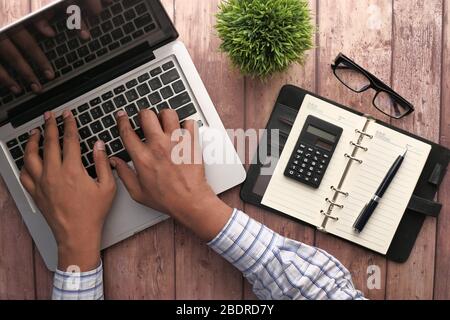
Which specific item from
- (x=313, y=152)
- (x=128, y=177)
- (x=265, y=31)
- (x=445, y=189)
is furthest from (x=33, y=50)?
(x=445, y=189)

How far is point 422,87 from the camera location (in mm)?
863

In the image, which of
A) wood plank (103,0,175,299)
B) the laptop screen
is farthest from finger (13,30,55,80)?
wood plank (103,0,175,299)

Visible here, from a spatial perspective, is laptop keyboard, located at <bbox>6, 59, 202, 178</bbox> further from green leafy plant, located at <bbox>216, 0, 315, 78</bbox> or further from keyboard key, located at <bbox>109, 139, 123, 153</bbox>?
green leafy plant, located at <bbox>216, 0, 315, 78</bbox>

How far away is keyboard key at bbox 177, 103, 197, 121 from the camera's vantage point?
79cm

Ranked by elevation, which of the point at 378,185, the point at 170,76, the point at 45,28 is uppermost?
the point at 45,28

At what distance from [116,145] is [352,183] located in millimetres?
426

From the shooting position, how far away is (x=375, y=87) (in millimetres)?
844

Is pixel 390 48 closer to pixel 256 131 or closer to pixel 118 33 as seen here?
pixel 256 131

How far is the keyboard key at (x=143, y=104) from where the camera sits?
0.79 m

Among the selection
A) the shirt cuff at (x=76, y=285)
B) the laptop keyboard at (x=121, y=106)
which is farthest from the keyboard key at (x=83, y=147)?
the shirt cuff at (x=76, y=285)

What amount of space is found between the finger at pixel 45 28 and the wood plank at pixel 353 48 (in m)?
0.46

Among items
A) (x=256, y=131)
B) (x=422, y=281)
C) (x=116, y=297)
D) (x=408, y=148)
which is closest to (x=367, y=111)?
(x=408, y=148)

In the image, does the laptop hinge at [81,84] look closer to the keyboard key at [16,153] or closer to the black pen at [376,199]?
the keyboard key at [16,153]

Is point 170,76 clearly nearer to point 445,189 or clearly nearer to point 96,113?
point 96,113
